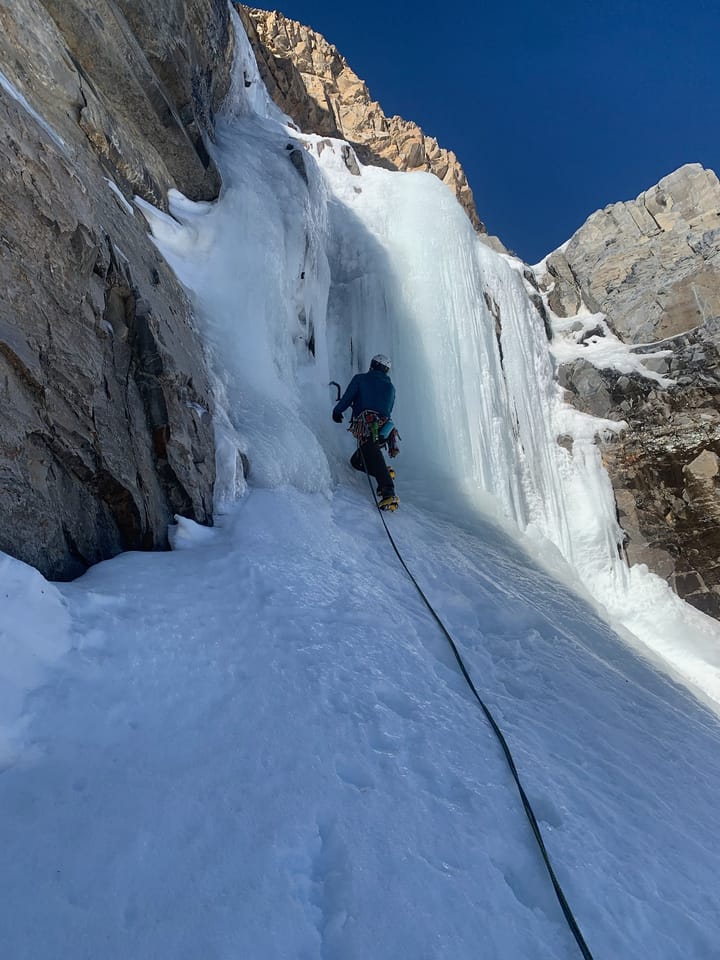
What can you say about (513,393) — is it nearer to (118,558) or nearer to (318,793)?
(118,558)

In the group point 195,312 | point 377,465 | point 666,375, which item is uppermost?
point 666,375

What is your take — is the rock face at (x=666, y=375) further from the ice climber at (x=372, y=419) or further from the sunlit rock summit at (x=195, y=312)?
the ice climber at (x=372, y=419)

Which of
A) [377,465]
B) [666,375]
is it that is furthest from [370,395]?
[666,375]

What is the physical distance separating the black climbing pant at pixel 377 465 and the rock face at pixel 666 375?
5841mm

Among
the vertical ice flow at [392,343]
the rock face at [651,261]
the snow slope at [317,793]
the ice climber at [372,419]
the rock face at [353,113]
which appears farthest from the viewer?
the rock face at [353,113]

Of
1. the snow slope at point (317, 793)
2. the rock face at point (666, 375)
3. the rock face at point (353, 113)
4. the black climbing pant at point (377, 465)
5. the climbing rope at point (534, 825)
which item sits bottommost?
the snow slope at point (317, 793)

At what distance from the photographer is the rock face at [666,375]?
8977 mm

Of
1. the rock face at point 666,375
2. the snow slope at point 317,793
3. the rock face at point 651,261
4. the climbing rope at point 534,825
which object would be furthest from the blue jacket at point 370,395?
the rock face at point 651,261

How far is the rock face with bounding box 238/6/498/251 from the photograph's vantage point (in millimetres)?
18219

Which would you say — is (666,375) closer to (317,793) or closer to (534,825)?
(534,825)

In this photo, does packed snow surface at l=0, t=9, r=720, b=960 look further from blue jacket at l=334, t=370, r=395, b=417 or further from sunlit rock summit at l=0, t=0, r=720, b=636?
blue jacket at l=334, t=370, r=395, b=417

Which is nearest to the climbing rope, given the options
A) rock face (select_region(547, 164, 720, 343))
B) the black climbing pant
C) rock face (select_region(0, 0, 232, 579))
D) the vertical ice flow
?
rock face (select_region(0, 0, 232, 579))

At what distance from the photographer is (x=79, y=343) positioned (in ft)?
8.02

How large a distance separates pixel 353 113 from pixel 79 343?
802 inches
